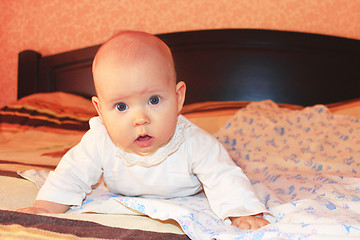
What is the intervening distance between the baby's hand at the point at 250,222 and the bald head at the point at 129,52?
0.38 metres

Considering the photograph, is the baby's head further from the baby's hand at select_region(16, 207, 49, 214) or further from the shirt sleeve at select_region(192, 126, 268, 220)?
the baby's hand at select_region(16, 207, 49, 214)

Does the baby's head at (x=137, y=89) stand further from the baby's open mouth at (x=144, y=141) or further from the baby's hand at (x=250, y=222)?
the baby's hand at (x=250, y=222)

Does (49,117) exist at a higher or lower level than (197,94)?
lower

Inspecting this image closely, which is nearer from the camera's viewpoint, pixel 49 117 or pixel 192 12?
pixel 49 117

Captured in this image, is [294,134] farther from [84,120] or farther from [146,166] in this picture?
[84,120]

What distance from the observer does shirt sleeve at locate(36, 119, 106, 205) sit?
38.9 inches

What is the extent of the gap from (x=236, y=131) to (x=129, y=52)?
3.40ft

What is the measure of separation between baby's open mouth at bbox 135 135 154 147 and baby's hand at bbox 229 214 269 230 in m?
0.27

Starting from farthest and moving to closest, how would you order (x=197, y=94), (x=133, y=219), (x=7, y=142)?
(x=197, y=94), (x=7, y=142), (x=133, y=219)

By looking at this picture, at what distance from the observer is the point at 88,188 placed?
1.08 m

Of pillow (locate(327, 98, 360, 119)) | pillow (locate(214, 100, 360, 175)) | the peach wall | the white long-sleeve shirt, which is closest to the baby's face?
the white long-sleeve shirt

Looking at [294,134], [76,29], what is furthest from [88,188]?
[76,29]

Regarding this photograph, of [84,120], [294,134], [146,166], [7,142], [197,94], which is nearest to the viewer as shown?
[146,166]

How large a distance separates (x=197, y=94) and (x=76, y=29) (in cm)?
108
